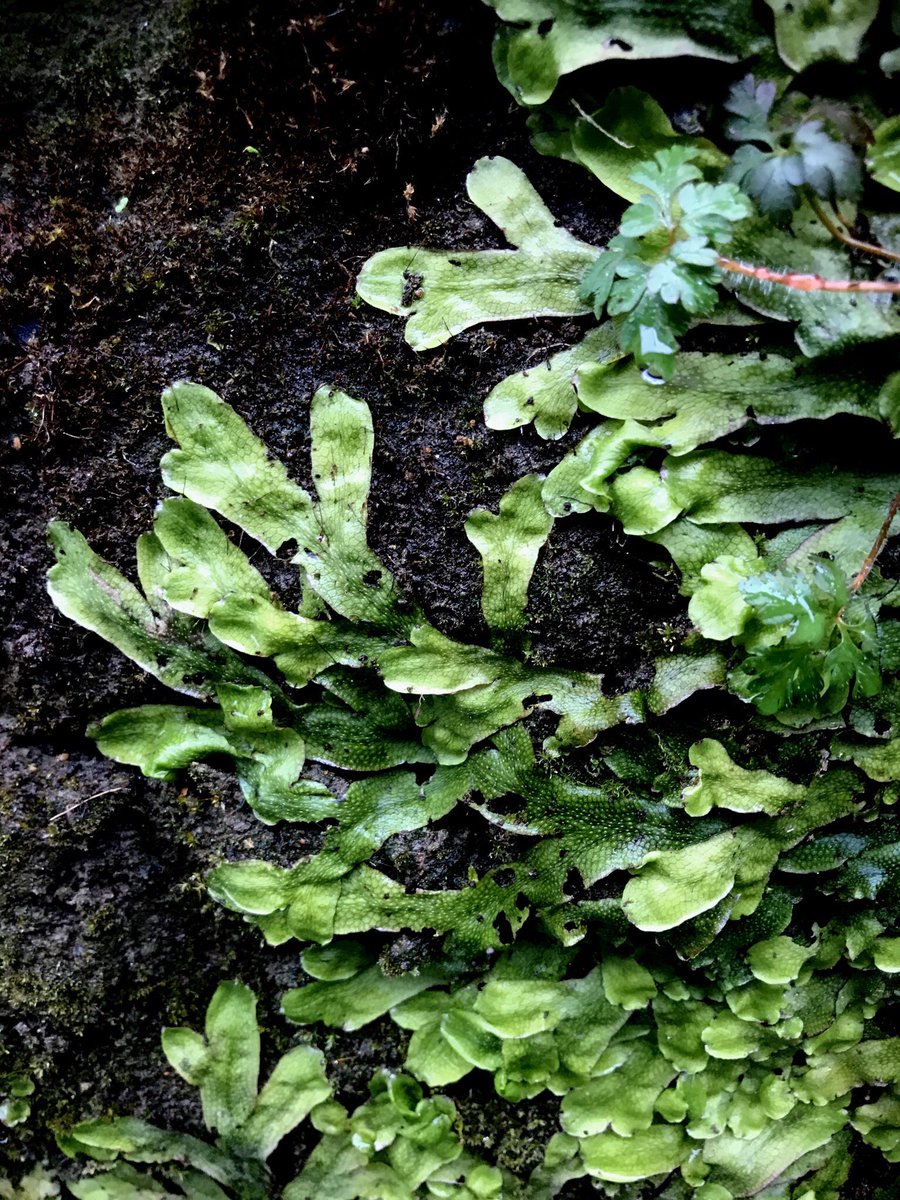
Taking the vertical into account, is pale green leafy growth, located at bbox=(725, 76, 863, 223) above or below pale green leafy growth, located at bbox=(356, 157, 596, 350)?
above

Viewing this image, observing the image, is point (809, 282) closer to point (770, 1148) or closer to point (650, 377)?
point (650, 377)

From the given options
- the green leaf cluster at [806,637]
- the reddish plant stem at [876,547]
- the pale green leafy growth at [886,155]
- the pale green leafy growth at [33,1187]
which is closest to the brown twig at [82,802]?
the pale green leafy growth at [33,1187]

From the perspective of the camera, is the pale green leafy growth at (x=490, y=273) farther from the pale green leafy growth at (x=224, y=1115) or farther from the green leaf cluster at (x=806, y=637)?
the pale green leafy growth at (x=224, y=1115)

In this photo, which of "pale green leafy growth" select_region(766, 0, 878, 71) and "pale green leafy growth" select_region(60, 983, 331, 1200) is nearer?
"pale green leafy growth" select_region(766, 0, 878, 71)

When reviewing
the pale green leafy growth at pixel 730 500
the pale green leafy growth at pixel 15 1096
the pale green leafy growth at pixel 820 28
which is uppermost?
the pale green leafy growth at pixel 820 28

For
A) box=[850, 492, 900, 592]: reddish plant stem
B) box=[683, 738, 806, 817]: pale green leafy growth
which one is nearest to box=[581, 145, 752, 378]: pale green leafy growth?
box=[850, 492, 900, 592]: reddish plant stem

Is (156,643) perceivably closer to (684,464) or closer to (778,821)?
(684,464)

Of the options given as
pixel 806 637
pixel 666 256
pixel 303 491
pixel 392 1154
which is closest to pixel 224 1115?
pixel 392 1154

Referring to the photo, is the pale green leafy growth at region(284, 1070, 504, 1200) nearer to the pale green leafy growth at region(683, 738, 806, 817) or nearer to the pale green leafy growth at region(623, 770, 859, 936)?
the pale green leafy growth at region(623, 770, 859, 936)

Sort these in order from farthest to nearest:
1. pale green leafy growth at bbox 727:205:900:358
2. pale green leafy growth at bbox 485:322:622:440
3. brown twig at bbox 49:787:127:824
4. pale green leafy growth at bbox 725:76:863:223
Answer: brown twig at bbox 49:787:127:824, pale green leafy growth at bbox 485:322:622:440, pale green leafy growth at bbox 727:205:900:358, pale green leafy growth at bbox 725:76:863:223
